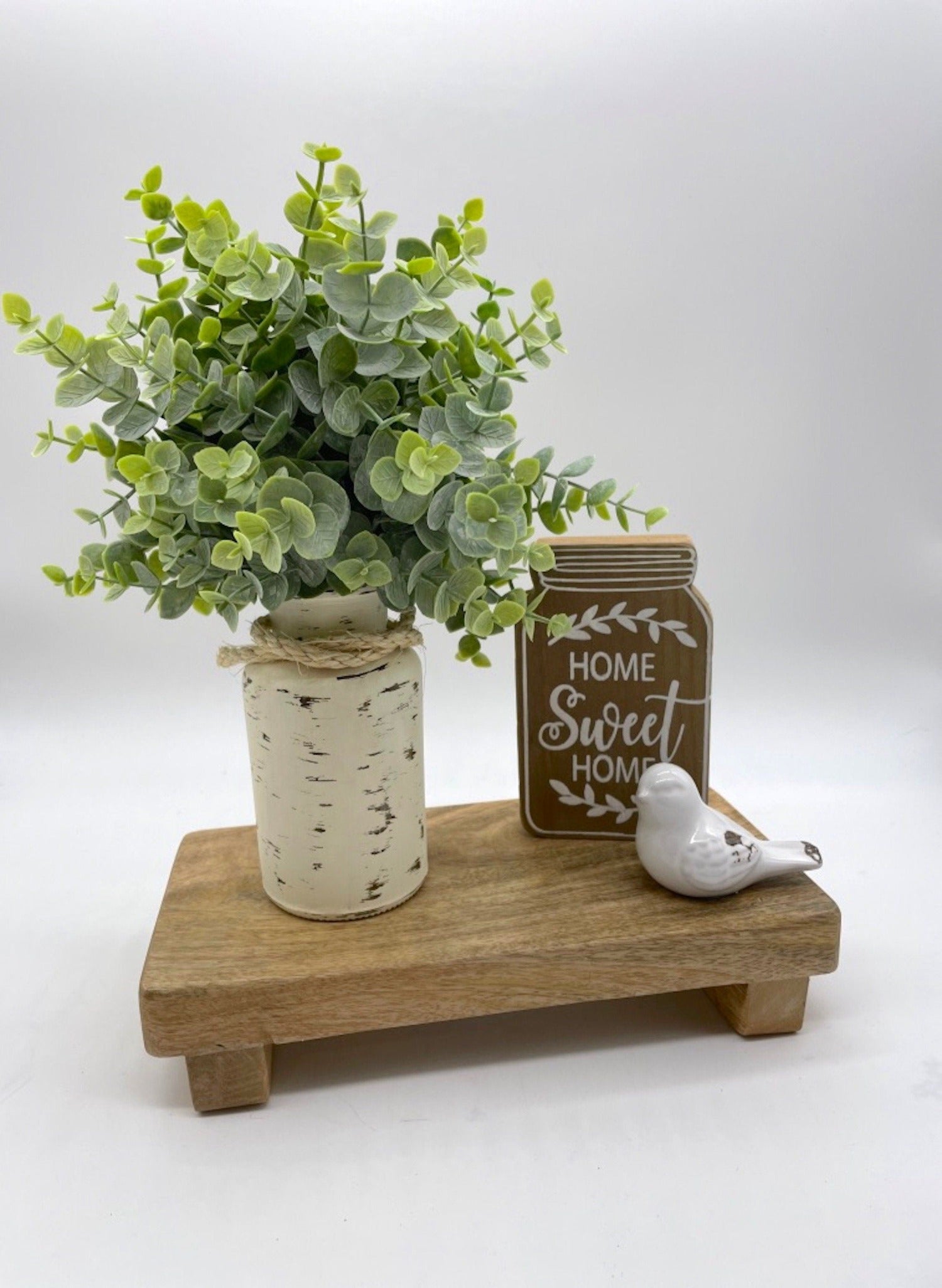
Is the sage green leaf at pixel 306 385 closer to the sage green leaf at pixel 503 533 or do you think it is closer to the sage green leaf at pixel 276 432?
the sage green leaf at pixel 276 432

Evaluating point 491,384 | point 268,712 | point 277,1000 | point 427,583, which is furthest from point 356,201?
point 277,1000

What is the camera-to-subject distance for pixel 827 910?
1184 mm

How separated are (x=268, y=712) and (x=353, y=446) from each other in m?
0.28

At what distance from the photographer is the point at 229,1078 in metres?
1.12

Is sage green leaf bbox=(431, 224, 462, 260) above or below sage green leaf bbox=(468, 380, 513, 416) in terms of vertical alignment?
above

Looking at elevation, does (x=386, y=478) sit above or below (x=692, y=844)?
above

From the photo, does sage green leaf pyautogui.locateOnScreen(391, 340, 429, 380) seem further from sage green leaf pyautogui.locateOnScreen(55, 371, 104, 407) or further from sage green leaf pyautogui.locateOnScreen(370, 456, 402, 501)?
Answer: sage green leaf pyautogui.locateOnScreen(55, 371, 104, 407)

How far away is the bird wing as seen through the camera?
1.19 meters

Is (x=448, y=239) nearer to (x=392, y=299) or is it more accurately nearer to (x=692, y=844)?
(x=392, y=299)

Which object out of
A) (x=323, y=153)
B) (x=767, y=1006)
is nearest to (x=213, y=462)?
(x=323, y=153)

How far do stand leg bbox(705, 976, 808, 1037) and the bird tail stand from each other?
11cm

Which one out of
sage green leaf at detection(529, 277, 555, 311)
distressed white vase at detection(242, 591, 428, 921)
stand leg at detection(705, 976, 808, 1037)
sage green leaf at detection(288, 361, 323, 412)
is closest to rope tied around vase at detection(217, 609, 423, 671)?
distressed white vase at detection(242, 591, 428, 921)

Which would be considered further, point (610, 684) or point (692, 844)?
point (610, 684)

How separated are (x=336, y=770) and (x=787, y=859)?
1.56ft
